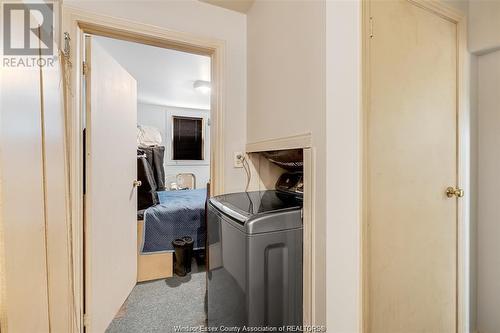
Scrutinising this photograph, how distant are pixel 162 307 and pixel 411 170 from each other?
2.06m

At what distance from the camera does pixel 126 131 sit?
6.66 feet

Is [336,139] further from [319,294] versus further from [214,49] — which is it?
[214,49]

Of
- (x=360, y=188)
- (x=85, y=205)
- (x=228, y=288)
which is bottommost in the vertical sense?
(x=228, y=288)

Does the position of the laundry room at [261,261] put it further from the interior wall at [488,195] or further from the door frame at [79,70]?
the interior wall at [488,195]

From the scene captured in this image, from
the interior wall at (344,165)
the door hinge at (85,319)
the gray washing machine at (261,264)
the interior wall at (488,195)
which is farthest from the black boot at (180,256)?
the interior wall at (488,195)

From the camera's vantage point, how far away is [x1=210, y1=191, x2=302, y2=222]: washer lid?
41.9 inches

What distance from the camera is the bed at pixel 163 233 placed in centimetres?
236

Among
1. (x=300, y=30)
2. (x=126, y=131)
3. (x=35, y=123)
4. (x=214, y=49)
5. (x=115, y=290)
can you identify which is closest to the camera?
(x=35, y=123)

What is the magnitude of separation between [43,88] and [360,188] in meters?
1.31

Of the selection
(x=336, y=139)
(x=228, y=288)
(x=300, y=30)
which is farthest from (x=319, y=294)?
(x=300, y=30)

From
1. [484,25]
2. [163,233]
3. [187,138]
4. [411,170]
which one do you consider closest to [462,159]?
[411,170]

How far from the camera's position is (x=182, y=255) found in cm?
240

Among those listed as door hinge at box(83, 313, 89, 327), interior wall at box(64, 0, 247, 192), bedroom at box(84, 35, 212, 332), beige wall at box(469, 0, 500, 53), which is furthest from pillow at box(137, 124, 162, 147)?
beige wall at box(469, 0, 500, 53)

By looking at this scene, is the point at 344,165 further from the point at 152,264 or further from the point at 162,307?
the point at 152,264
